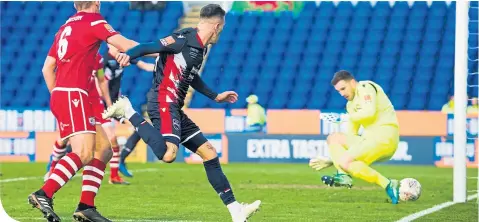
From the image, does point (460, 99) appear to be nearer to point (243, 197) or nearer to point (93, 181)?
point (243, 197)

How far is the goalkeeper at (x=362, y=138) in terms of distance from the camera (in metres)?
10.2

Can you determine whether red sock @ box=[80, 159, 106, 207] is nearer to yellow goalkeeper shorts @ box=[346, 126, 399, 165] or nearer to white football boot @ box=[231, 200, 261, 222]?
white football boot @ box=[231, 200, 261, 222]

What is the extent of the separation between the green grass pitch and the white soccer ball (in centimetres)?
12

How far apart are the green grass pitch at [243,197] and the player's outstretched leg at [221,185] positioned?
0.71m

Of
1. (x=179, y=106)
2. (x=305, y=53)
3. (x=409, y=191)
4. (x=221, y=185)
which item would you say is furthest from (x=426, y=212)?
(x=305, y=53)

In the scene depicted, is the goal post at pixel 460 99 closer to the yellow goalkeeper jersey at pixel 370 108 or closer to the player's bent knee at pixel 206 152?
the yellow goalkeeper jersey at pixel 370 108

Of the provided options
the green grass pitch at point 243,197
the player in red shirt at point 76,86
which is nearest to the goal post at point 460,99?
the green grass pitch at point 243,197

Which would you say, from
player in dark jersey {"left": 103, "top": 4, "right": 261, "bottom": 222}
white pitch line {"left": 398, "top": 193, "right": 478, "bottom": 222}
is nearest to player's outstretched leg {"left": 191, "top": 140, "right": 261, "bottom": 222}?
player in dark jersey {"left": 103, "top": 4, "right": 261, "bottom": 222}

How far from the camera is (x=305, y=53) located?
24.3 meters

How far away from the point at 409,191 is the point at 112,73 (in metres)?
4.71

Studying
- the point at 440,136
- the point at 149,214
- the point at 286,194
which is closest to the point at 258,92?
the point at 440,136

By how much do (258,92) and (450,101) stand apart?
4540mm

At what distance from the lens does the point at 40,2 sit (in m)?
26.3

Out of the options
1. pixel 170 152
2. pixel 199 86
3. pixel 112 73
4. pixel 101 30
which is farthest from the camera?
pixel 112 73
